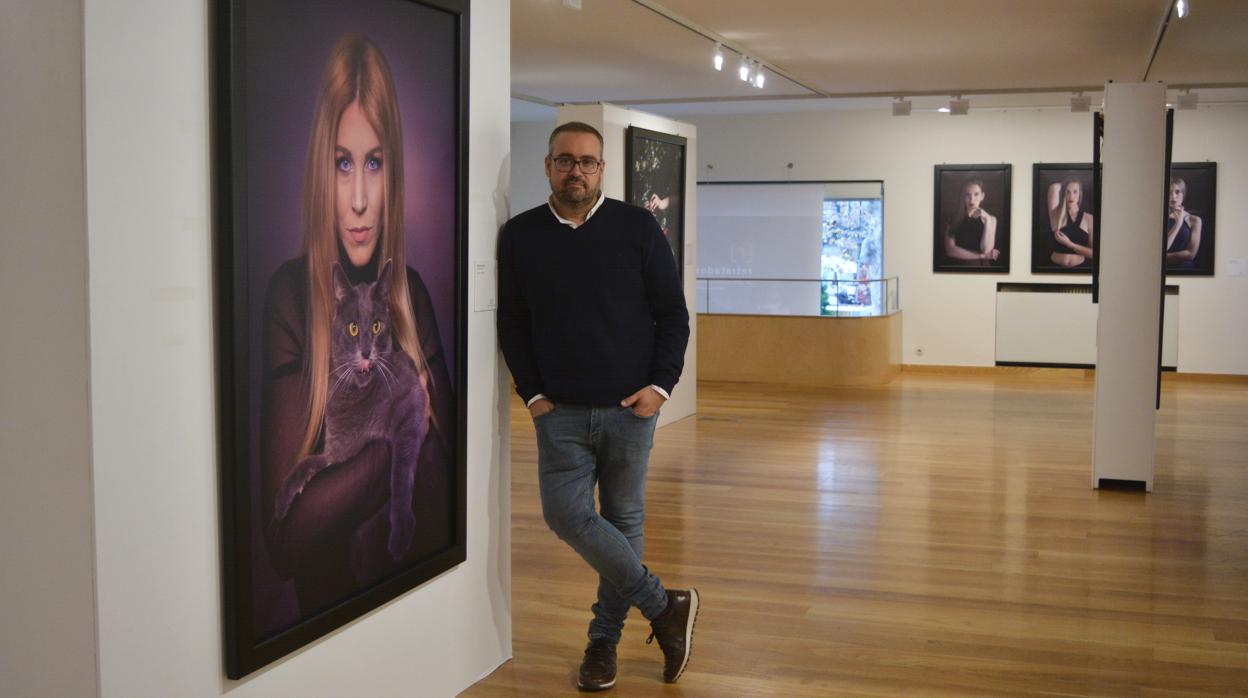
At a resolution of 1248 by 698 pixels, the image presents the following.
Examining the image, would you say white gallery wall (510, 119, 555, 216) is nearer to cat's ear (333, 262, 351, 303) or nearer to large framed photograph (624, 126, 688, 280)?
large framed photograph (624, 126, 688, 280)

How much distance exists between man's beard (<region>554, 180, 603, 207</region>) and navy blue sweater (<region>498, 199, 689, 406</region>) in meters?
0.07

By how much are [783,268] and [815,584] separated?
33.7ft

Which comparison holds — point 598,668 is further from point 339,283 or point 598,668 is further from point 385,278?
point 339,283

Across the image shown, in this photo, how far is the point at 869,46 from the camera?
979 cm

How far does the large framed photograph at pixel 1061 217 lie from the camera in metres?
14.7

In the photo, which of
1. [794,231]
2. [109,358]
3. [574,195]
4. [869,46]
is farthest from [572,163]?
[794,231]

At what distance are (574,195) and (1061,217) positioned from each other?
12322 mm

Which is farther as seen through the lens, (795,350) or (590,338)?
(795,350)

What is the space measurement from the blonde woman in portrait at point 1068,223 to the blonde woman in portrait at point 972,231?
Result: 67 cm

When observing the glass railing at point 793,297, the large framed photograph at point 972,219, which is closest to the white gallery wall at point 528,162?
the glass railing at point 793,297

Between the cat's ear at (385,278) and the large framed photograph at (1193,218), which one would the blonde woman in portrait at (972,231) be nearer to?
the large framed photograph at (1193,218)

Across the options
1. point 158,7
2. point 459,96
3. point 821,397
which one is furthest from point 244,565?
point 821,397

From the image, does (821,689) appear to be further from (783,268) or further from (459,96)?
(783,268)

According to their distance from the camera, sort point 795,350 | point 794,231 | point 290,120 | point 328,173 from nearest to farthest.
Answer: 1. point 290,120
2. point 328,173
3. point 795,350
4. point 794,231
